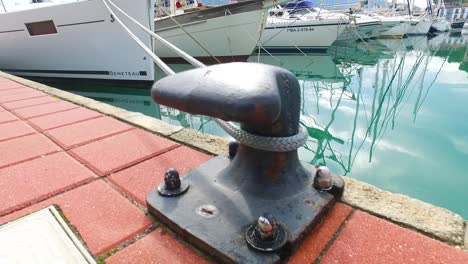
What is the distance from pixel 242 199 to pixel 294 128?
0.29 metres

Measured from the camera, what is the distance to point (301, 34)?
41.9 feet

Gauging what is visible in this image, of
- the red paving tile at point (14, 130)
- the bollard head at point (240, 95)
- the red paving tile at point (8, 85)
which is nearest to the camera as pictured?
the bollard head at point (240, 95)

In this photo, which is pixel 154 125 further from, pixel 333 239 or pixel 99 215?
pixel 333 239

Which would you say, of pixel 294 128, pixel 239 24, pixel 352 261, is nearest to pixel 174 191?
pixel 294 128

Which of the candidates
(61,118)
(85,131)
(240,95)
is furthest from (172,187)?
(61,118)

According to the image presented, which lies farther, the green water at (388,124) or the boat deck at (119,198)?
the green water at (388,124)

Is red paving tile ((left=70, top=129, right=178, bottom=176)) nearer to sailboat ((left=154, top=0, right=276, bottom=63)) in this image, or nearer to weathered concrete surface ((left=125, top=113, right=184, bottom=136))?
weathered concrete surface ((left=125, top=113, right=184, bottom=136))

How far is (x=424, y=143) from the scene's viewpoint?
3.59 metres

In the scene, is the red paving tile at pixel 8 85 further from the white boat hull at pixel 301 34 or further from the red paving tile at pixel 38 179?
the white boat hull at pixel 301 34

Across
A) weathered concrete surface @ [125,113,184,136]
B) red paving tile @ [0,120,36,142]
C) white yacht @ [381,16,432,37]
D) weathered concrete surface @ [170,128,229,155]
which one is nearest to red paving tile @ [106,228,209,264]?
weathered concrete surface @ [170,128,229,155]

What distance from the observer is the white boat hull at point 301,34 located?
12273 millimetres

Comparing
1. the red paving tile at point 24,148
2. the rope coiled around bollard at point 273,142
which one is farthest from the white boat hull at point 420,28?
the red paving tile at point 24,148

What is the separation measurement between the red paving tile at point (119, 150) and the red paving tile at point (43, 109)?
3.11 ft

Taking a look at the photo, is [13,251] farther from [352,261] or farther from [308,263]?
[352,261]
